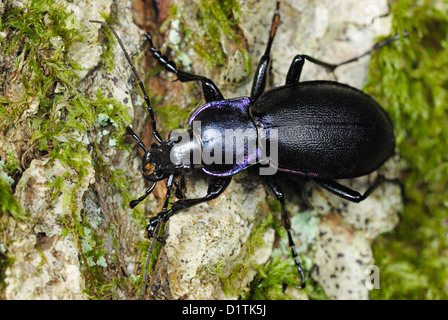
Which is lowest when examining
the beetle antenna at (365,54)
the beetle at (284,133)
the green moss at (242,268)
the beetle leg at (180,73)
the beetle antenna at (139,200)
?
the green moss at (242,268)

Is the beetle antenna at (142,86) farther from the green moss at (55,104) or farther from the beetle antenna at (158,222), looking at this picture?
the beetle antenna at (158,222)

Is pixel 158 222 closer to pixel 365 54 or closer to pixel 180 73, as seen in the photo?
pixel 180 73

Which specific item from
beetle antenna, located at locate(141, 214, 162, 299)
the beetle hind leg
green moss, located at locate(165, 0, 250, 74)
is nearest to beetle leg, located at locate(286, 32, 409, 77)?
the beetle hind leg

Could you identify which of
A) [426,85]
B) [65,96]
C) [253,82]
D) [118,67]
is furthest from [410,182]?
[65,96]

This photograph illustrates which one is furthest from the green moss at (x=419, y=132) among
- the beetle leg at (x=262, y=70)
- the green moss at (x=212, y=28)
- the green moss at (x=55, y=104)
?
the green moss at (x=55, y=104)

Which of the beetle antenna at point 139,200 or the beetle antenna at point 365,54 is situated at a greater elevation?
the beetle antenna at point 365,54

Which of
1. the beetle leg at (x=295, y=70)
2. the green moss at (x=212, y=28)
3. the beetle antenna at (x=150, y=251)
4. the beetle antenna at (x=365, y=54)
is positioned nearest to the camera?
the beetle antenna at (x=150, y=251)

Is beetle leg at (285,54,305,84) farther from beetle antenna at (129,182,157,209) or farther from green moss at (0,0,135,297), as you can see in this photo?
green moss at (0,0,135,297)
